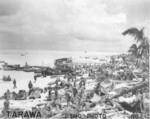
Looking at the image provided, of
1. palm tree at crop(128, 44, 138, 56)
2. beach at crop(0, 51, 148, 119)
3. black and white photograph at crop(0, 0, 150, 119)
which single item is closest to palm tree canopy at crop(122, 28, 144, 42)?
black and white photograph at crop(0, 0, 150, 119)

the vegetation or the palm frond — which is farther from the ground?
the palm frond

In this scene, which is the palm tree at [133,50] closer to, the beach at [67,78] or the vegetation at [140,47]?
the vegetation at [140,47]

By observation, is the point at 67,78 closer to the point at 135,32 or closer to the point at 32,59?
the point at 32,59

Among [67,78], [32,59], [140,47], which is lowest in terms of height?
[67,78]

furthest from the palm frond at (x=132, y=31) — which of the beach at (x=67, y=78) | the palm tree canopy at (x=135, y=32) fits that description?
the beach at (x=67, y=78)

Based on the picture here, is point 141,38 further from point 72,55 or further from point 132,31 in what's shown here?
point 72,55

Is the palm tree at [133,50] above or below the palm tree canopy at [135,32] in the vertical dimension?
below

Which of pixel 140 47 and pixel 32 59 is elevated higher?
pixel 140 47

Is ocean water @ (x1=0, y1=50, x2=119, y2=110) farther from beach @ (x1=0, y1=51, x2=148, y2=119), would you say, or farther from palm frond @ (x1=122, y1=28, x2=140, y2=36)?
palm frond @ (x1=122, y1=28, x2=140, y2=36)

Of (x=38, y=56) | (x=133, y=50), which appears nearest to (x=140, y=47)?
(x=133, y=50)
